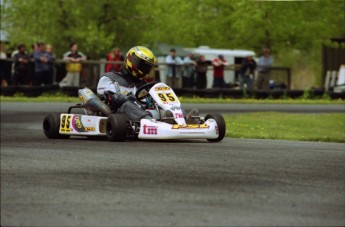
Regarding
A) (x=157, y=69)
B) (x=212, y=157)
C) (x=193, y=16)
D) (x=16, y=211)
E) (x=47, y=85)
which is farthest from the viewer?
(x=193, y=16)

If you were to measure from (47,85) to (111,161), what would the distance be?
18428 mm

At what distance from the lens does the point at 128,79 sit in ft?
46.2

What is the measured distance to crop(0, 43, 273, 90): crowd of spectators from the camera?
27984 millimetres

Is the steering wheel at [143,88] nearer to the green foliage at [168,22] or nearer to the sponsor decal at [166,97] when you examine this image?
the sponsor decal at [166,97]

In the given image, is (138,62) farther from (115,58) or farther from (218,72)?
(218,72)

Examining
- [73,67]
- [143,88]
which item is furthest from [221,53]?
[143,88]

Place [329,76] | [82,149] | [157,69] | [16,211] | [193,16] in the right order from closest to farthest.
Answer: [16,211], [82,149], [157,69], [329,76], [193,16]

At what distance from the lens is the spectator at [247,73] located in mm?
31312

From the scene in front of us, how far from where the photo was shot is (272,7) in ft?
120

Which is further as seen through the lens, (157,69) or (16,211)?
(157,69)

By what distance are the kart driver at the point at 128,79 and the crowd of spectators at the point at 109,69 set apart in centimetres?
1394

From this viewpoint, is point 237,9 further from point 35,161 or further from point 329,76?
point 35,161

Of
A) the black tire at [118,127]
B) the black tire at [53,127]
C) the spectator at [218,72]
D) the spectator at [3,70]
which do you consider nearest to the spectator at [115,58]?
the spectator at [3,70]

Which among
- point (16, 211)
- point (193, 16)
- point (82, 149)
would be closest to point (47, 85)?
point (193, 16)
